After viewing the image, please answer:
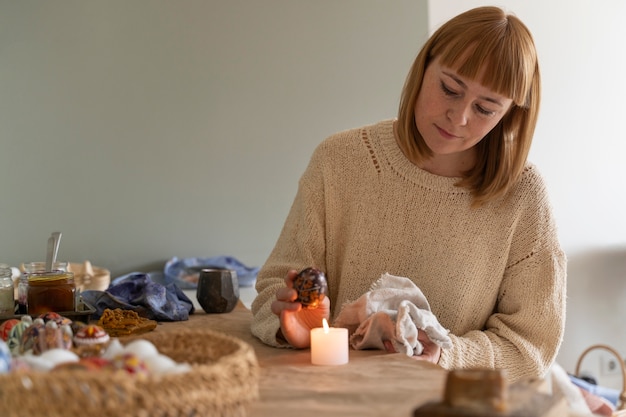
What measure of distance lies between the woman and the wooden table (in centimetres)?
33

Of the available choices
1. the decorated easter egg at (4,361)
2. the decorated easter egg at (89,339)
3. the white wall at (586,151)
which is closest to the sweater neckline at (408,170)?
the decorated easter egg at (89,339)

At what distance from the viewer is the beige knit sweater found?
1.84m

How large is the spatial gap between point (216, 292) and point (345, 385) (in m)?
0.81

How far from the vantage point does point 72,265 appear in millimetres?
2885

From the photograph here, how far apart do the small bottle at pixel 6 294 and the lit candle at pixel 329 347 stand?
2.40 ft

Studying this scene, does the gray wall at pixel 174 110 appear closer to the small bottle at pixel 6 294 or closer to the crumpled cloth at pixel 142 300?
the crumpled cloth at pixel 142 300

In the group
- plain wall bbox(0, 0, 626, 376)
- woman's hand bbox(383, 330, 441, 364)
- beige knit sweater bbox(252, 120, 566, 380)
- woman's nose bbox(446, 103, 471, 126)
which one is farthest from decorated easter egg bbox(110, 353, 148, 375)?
plain wall bbox(0, 0, 626, 376)

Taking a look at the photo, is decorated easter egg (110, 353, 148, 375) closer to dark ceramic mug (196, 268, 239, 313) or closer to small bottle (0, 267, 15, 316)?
small bottle (0, 267, 15, 316)

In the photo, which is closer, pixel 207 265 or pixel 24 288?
pixel 24 288

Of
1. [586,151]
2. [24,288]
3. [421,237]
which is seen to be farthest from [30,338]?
[586,151]

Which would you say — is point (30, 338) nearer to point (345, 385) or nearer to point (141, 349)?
point (141, 349)

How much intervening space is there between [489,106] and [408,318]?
0.51 metres

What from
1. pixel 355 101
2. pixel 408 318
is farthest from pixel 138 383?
pixel 355 101

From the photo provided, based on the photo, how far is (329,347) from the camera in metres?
1.39
